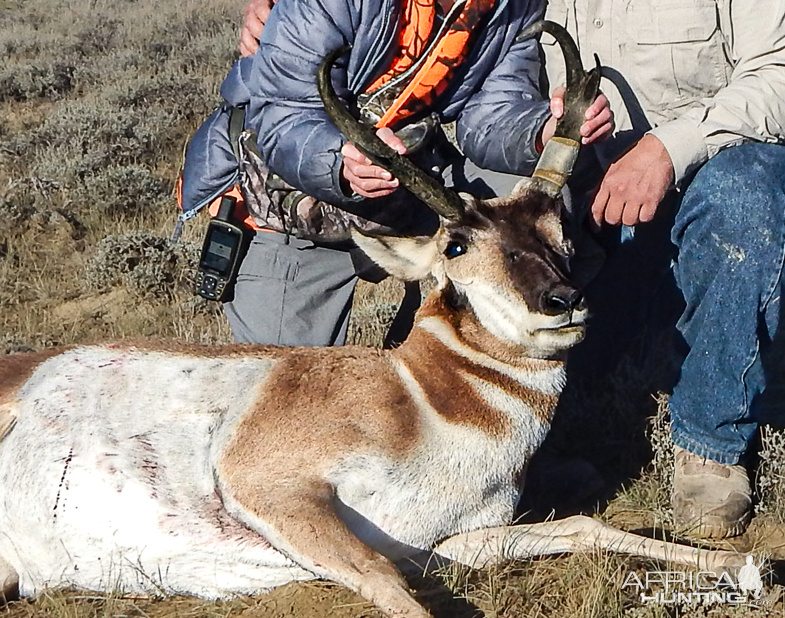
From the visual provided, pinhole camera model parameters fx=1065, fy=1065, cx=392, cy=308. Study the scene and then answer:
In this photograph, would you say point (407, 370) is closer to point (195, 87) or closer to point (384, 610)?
point (384, 610)

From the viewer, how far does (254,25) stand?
5.18 meters

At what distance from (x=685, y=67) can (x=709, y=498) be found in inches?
76.0

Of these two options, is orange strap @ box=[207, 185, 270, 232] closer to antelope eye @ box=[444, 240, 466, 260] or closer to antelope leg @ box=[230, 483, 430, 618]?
antelope eye @ box=[444, 240, 466, 260]

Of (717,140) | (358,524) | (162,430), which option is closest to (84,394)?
(162,430)

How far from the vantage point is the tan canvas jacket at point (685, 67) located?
14.4ft

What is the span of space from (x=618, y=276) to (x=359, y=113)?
160 cm

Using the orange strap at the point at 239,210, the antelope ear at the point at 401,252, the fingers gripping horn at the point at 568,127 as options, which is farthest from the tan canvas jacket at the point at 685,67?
the orange strap at the point at 239,210

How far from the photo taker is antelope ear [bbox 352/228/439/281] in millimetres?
4074

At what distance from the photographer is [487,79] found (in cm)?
500

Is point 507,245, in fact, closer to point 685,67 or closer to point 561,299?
point 561,299

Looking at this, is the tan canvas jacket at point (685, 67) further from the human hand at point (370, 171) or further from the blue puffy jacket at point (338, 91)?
the human hand at point (370, 171)

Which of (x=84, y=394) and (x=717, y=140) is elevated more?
(x=717, y=140)

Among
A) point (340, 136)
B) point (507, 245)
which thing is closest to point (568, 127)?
point (507, 245)

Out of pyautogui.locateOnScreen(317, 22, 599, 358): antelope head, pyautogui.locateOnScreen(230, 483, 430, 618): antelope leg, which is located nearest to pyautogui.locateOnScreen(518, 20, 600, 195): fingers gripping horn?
pyautogui.locateOnScreen(317, 22, 599, 358): antelope head
